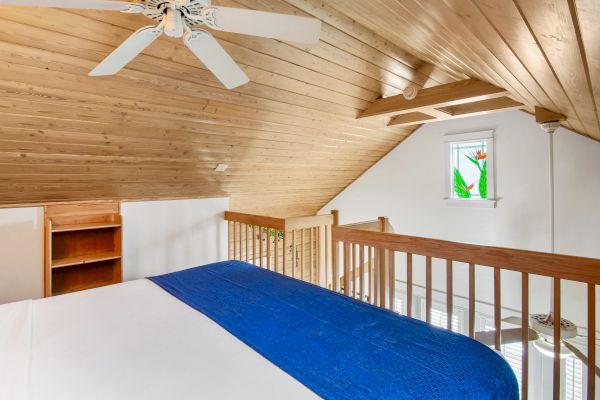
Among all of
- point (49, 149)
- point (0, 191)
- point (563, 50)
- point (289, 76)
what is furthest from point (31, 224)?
point (563, 50)

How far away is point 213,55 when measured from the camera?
1500mm

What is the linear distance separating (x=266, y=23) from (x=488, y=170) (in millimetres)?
3762

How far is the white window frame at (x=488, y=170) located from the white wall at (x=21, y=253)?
183 inches

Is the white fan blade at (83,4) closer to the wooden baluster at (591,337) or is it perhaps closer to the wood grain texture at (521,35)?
the wood grain texture at (521,35)

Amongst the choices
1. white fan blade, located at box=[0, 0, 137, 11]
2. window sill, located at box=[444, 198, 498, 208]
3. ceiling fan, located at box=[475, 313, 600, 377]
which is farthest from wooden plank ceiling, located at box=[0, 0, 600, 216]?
ceiling fan, located at box=[475, 313, 600, 377]

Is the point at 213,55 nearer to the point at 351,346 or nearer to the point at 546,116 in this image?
the point at 351,346

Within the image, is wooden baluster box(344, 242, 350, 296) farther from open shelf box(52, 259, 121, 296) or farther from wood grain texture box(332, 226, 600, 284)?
open shelf box(52, 259, 121, 296)

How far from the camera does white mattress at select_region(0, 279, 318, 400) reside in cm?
103

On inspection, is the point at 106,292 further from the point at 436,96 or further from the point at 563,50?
the point at 436,96

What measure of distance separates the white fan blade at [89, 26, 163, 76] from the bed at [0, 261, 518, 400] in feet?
4.00

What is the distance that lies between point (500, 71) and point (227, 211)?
334cm

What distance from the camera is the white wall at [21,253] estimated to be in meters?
2.71

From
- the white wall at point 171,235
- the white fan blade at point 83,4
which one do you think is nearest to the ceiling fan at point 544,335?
the white fan blade at point 83,4

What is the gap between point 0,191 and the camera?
2.75 metres
